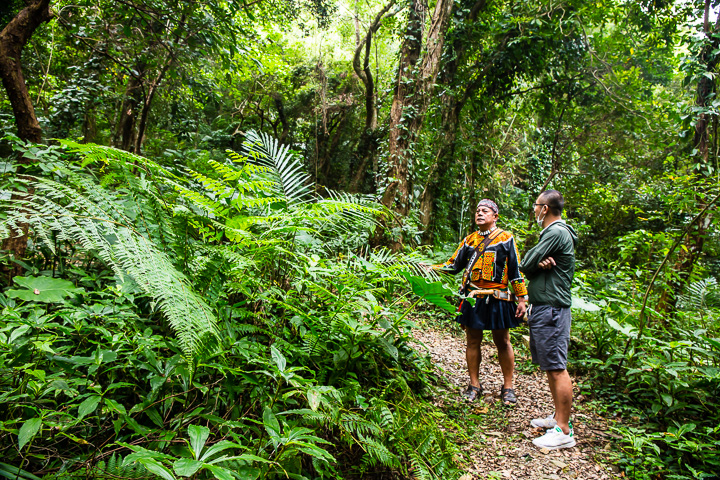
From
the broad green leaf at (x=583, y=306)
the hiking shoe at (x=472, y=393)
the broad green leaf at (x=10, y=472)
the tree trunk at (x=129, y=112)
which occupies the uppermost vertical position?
the tree trunk at (x=129, y=112)

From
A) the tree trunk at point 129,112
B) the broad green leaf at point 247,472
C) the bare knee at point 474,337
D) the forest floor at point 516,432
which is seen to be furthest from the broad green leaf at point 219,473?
the tree trunk at point 129,112

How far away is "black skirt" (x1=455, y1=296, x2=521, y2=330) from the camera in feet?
10.0

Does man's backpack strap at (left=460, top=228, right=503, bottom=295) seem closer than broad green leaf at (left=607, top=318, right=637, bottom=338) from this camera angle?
Yes

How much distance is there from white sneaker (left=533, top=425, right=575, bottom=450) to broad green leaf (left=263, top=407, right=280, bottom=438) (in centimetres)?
216

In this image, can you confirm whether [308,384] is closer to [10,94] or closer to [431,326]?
[10,94]

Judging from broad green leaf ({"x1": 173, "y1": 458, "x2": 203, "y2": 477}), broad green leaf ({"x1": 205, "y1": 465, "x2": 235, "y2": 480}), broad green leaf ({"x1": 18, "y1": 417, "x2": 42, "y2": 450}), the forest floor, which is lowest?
the forest floor

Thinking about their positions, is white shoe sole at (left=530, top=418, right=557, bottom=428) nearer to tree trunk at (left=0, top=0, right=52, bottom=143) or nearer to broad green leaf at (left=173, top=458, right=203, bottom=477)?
broad green leaf at (left=173, top=458, right=203, bottom=477)

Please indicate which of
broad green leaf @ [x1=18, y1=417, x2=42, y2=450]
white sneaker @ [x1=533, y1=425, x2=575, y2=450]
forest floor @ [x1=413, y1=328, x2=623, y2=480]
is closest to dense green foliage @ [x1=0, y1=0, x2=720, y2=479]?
broad green leaf @ [x1=18, y1=417, x2=42, y2=450]

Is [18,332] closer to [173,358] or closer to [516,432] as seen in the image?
[173,358]

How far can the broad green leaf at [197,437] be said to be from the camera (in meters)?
1.05

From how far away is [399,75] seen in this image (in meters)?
5.90

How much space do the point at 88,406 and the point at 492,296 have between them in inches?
109

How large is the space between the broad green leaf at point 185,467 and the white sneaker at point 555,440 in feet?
8.13

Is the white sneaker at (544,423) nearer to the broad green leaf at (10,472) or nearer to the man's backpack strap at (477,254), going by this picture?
the man's backpack strap at (477,254)
